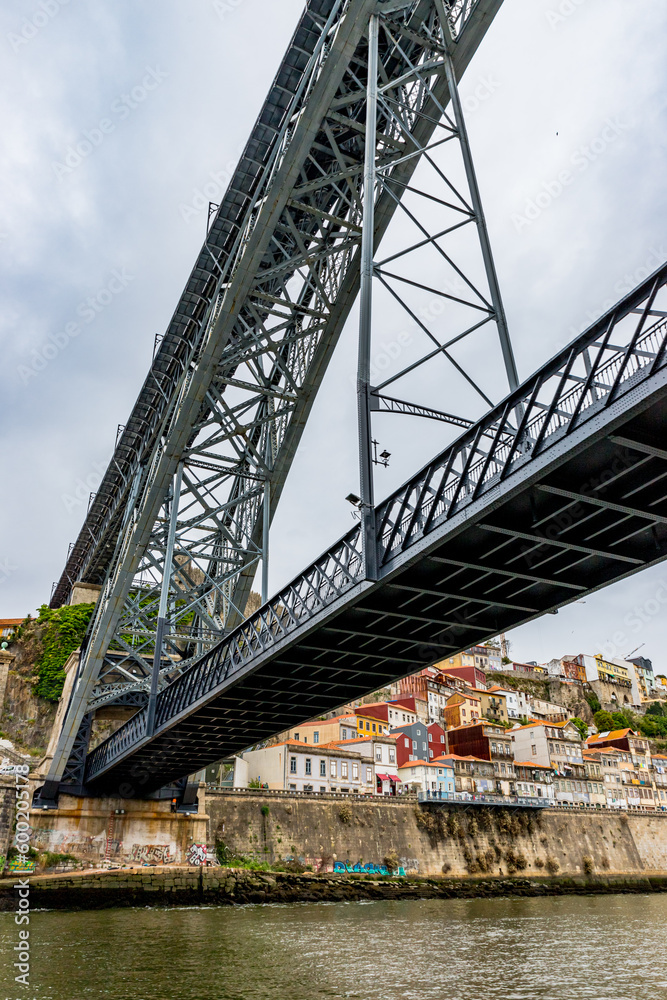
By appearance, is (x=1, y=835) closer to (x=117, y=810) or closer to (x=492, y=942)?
(x=117, y=810)

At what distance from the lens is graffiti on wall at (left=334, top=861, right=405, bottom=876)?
43.1 m

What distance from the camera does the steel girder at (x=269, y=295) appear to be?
20.8 meters

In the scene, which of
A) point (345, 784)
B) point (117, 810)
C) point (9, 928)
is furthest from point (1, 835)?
point (345, 784)

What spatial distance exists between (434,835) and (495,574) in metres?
Result: 41.1

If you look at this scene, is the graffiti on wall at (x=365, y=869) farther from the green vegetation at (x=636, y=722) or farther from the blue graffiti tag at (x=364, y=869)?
the green vegetation at (x=636, y=722)

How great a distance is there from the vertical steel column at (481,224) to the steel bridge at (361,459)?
0.06 m

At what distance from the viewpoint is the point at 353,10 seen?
19453 millimetres

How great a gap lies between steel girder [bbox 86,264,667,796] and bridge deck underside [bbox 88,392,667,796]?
3cm

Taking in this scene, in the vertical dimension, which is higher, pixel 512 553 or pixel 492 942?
pixel 512 553

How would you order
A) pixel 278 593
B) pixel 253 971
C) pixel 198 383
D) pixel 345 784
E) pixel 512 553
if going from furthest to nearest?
pixel 345 784
pixel 198 383
pixel 278 593
pixel 253 971
pixel 512 553

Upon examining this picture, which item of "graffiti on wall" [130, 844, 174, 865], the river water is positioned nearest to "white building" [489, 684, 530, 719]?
"graffiti on wall" [130, 844, 174, 865]

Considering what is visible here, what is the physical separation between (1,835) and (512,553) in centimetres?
2860

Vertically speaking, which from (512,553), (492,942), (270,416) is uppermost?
(270,416)

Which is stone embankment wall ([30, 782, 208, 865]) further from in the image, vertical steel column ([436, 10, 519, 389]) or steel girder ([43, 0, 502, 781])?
vertical steel column ([436, 10, 519, 389])
